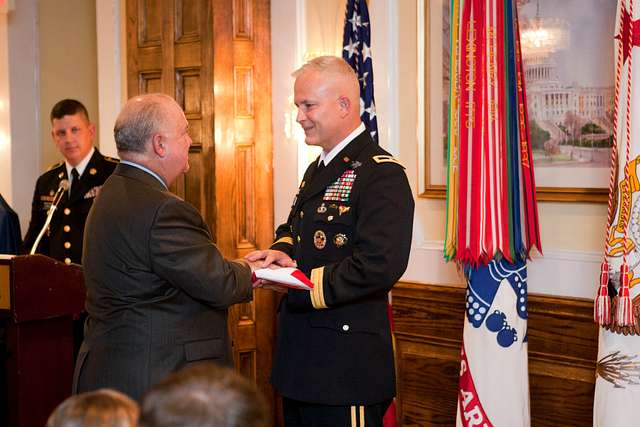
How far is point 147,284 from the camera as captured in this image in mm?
2576

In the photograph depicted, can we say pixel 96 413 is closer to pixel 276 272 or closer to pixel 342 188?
pixel 276 272

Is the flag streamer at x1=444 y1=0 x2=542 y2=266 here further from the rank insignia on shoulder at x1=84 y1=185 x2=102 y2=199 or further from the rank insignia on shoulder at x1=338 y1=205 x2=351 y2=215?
the rank insignia on shoulder at x1=84 y1=185 x2=102 y2=199

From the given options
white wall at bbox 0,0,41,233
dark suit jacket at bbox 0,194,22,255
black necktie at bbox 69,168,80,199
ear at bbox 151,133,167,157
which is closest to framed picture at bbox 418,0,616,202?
ear at bbox 151,133,167,157

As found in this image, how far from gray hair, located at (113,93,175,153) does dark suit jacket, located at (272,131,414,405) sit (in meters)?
0.55

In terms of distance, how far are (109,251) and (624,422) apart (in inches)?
65.1

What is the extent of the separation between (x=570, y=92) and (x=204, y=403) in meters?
2.61

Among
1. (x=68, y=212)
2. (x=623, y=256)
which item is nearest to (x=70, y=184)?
(x=68, y=212)

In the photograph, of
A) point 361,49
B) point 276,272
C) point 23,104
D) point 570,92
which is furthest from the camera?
point 23,104

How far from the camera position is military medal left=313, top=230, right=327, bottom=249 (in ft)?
9.39

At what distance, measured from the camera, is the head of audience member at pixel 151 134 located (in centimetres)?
264

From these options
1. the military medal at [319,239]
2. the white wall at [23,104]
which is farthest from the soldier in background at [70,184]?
the military medal at [319,239]

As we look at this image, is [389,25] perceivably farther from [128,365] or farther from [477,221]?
[128,365]

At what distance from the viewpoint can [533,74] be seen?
360cm

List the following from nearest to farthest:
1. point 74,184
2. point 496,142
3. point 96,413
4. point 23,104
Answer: point 96,413
point 496,142
point 74,184
point 23,104
